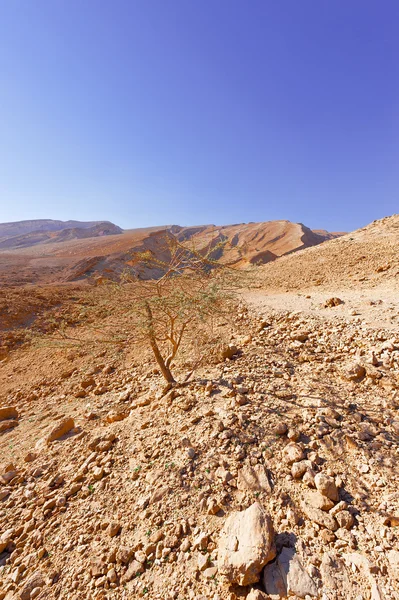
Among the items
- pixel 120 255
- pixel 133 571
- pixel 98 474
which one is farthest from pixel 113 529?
pixel 120 255

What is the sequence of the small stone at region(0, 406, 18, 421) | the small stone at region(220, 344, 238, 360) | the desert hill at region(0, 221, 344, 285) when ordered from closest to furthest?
the small stone at region(220, 344, 238, 360) → the small stone at region(0, 406, 18, 421) → the desert hill at region(0, 221, 344, 285)

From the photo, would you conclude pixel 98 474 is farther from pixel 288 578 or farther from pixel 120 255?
pixel 120 255

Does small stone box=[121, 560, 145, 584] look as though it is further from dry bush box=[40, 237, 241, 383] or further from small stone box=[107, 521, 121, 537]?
dry bush box=[40, 237, 241, 383]

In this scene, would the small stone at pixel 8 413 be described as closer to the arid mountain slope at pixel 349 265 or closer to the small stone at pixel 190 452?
the small stone at pixel 190 452

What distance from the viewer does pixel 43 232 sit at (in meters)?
72.6

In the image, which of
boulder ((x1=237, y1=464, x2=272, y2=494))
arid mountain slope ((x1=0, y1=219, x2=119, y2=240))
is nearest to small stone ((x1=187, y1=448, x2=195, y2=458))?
boulder ((x1=237, y1=464, x2=272, y2=494))

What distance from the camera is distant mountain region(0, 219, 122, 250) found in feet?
202

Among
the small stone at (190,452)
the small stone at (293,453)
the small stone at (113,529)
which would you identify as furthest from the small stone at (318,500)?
the small stone at (113,529)

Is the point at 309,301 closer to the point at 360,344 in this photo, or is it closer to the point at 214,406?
the point at 360,344

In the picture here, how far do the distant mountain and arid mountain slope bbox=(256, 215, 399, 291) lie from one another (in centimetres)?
6165

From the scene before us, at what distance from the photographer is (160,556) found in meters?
1.97

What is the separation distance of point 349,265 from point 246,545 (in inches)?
415

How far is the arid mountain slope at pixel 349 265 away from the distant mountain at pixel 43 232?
61.7 meters

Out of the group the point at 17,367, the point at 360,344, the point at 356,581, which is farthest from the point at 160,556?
the point at 17,367
